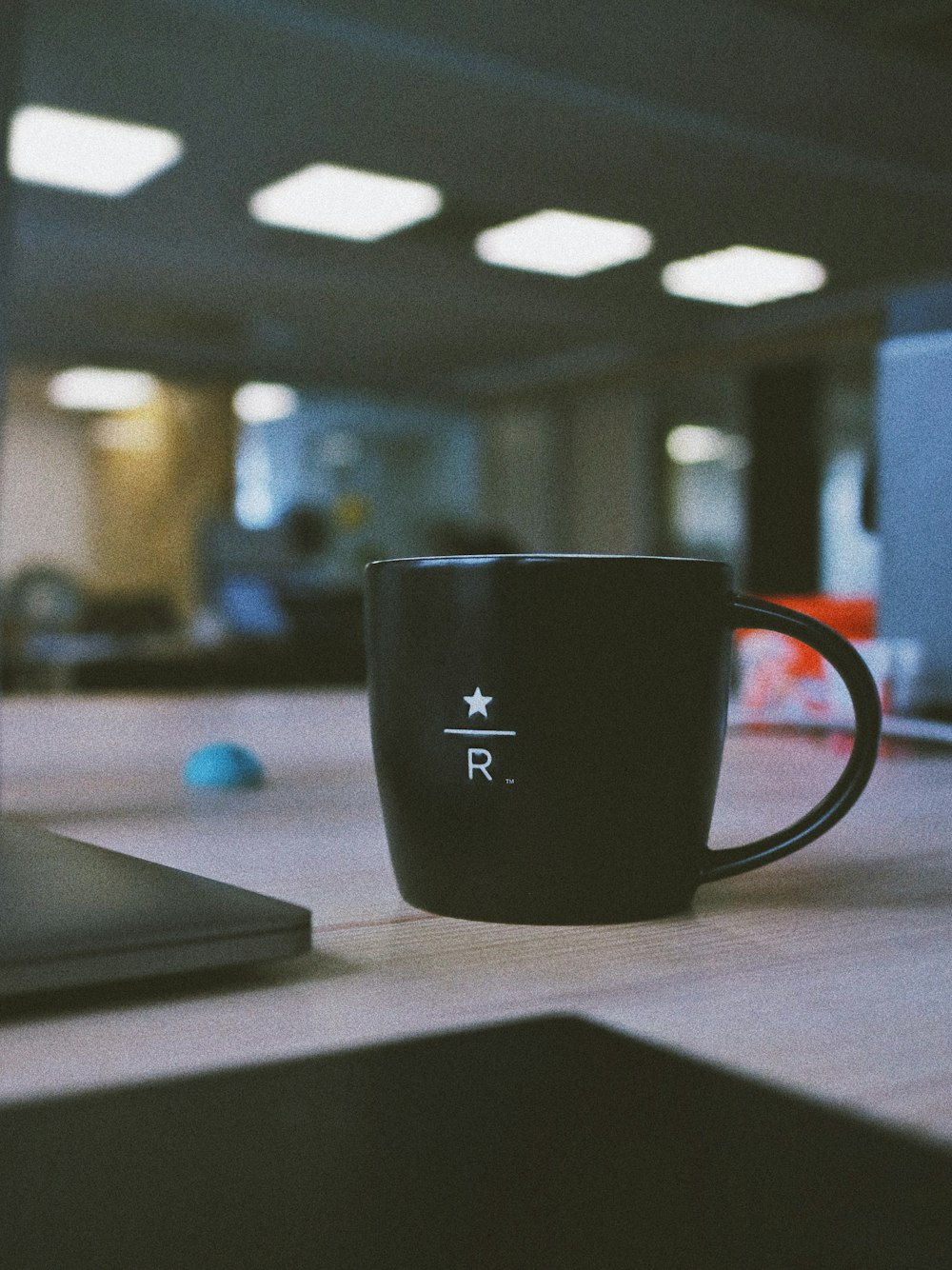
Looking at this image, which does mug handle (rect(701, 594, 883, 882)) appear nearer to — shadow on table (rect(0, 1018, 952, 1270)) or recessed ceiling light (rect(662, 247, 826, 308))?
shadow on table (rect(0, 1018, 952, 1270))

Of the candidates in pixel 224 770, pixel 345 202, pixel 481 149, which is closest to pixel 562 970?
pixel 224 770

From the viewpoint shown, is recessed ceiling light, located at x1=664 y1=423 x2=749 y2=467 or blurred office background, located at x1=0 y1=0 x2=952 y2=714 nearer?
blurred office background, located at x1=0 y1=0 x2=952 y2=714

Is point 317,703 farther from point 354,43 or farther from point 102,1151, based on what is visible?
point 354,43

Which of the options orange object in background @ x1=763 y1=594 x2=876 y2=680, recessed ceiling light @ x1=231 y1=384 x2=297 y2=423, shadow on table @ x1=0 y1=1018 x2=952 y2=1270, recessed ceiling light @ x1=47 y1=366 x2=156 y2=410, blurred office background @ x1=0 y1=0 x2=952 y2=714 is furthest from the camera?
recessed ceiling light @ x1=231 y1=384 x2=297 y2=423

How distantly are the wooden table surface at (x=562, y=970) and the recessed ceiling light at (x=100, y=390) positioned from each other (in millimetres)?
7571

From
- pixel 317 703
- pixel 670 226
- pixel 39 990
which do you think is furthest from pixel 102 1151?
pixel 670 226

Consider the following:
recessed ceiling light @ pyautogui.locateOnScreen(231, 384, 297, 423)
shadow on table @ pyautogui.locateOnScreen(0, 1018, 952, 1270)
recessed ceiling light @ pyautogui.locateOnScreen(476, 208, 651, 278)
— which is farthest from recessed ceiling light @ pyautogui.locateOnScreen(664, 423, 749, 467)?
shadow on table @ pyautogui.locateOnScreen(0, 1018, 952, 1270)

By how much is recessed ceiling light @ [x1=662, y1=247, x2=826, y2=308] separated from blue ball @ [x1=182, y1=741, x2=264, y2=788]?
16.9 ft

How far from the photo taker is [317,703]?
3.79 ft

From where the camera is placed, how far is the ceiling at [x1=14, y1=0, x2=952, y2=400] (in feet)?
10.4

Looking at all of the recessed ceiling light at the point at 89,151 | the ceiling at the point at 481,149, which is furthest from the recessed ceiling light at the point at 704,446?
the recessed ceiling light at the point at 89,151

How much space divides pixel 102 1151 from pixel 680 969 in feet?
0.43

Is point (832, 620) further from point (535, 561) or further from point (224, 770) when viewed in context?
point (535, 561)

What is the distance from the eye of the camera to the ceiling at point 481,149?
3158mm
